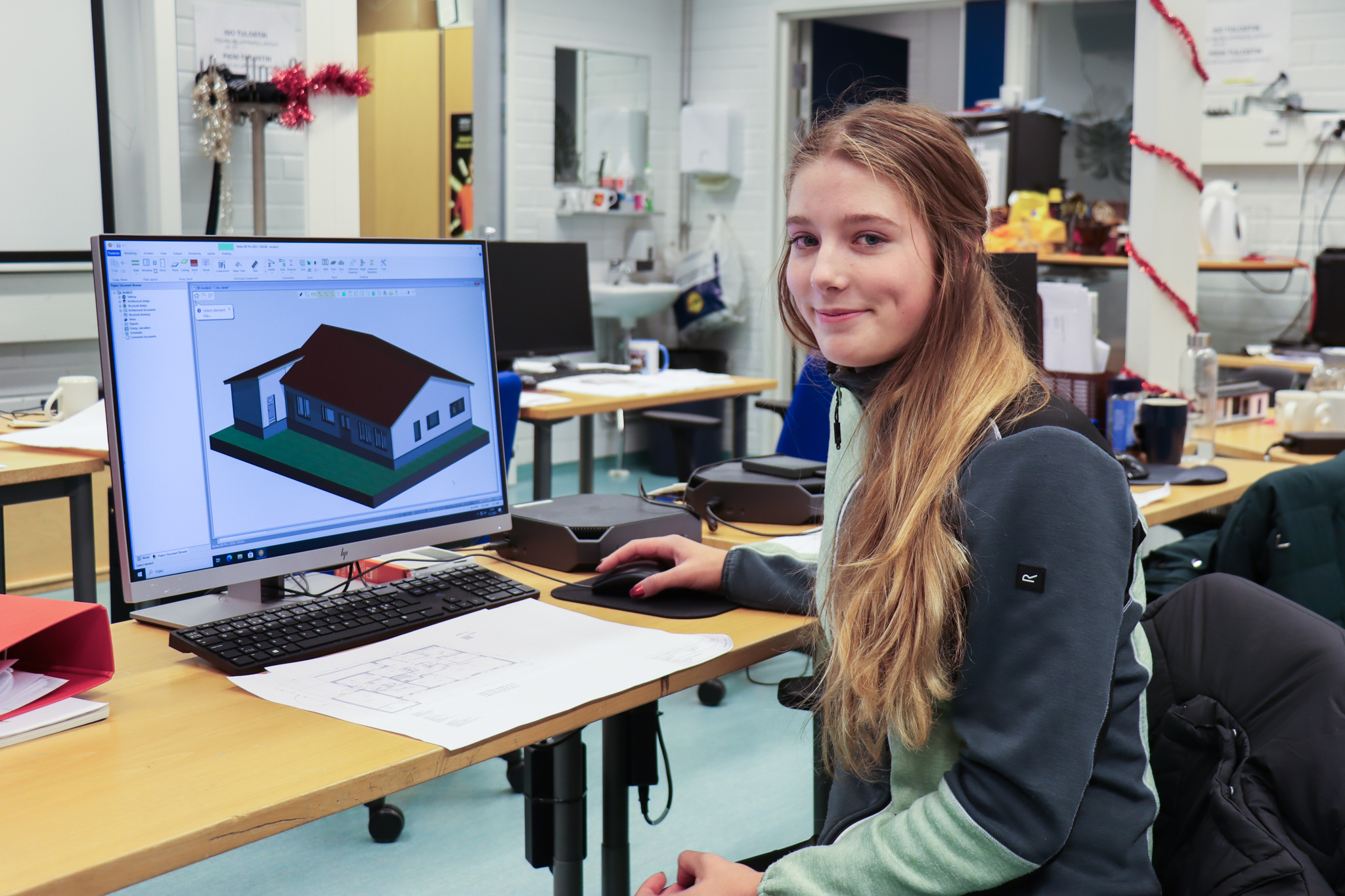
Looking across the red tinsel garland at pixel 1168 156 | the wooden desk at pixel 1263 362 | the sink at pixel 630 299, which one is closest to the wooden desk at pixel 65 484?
the red tinsel garland at pixel 1168 156

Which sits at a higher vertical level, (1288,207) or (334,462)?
(1288,207)

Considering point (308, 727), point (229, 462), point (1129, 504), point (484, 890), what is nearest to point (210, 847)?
point (308, 727)

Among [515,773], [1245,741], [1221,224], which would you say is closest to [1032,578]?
[1245,741]

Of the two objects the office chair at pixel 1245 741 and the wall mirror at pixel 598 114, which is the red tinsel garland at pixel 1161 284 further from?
the wall mirror at pixel 598 114

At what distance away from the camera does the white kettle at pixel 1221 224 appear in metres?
4.67

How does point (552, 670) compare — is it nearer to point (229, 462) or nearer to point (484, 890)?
point (229, 462)

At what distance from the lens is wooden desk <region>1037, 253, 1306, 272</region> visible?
4.57m

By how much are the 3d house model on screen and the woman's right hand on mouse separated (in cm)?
22

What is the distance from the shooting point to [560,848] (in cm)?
145

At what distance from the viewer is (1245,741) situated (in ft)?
3.27

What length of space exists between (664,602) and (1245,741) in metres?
0.63

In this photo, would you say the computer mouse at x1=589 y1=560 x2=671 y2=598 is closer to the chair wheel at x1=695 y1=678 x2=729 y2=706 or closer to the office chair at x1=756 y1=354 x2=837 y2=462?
the office chair at x1=756 y1=354 x2=837 y2=462

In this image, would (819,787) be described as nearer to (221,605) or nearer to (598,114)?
(221,605)

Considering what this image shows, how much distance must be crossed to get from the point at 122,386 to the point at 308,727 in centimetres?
38
